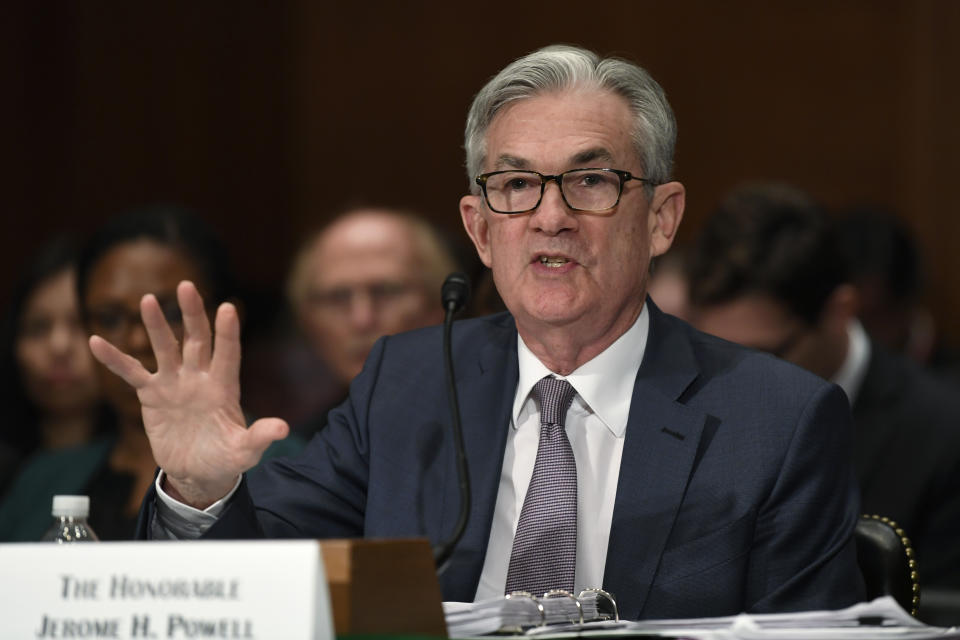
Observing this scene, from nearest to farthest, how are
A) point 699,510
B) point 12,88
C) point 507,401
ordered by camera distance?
point 699,510 < point 507,401 < point 12,88

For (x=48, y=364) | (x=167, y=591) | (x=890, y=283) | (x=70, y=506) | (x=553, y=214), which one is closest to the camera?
(x=167, y=591)

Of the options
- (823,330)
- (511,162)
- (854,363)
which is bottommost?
(854,363)

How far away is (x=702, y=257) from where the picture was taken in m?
3.71

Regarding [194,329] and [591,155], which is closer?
[194,329]

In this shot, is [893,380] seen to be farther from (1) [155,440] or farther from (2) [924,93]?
(1) [155,440]

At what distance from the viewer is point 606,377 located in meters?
2.08

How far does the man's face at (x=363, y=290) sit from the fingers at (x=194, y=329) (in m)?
1.85

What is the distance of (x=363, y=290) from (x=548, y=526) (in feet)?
6.47

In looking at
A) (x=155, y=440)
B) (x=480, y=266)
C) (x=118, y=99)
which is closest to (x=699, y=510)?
(x=155, y=440)

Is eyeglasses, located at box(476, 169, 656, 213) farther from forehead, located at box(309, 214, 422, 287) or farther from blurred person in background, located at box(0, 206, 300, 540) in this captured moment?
forehead, located at box(309, 214, 422, 287)

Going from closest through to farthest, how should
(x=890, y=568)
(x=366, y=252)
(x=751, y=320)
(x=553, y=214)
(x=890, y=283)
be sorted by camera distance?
(x=553, y=214) → (x=890, y=568) → (x=751, y=320) → (x=366, y=252) → (x=890, y=283)

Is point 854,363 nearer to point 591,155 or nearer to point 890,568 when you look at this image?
point 890,568

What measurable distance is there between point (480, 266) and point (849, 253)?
7.72 feet

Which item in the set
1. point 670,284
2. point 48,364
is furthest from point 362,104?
point 48,364
